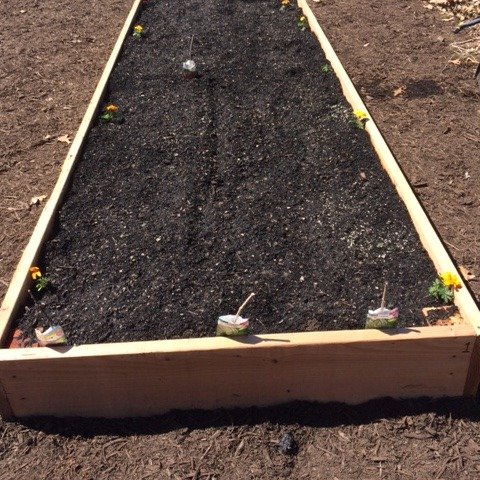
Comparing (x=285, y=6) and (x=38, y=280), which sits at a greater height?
(x=38, y=280)

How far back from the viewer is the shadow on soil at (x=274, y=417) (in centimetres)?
271

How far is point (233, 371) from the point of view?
8.68 ft

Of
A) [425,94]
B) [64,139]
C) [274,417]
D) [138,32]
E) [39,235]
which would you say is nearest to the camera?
[274,417]

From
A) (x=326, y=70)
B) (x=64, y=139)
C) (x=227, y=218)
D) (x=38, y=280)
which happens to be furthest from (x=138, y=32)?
(x=38, y=280)

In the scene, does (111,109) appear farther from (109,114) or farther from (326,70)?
(326,70)

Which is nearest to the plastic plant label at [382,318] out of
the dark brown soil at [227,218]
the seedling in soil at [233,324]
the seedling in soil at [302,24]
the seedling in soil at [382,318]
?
the seedling in soil at [382,318]

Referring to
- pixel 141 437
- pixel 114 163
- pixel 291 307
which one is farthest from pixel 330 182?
pixel 141 437

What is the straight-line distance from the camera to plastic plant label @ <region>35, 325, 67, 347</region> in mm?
2568

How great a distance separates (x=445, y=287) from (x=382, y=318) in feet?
1.66

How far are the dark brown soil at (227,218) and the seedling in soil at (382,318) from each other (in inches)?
7.0

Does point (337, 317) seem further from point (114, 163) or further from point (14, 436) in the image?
point (114, 163)

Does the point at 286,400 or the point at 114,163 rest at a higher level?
the point at 114,163

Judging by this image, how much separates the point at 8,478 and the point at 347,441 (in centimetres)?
147

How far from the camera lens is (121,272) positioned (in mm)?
3191
